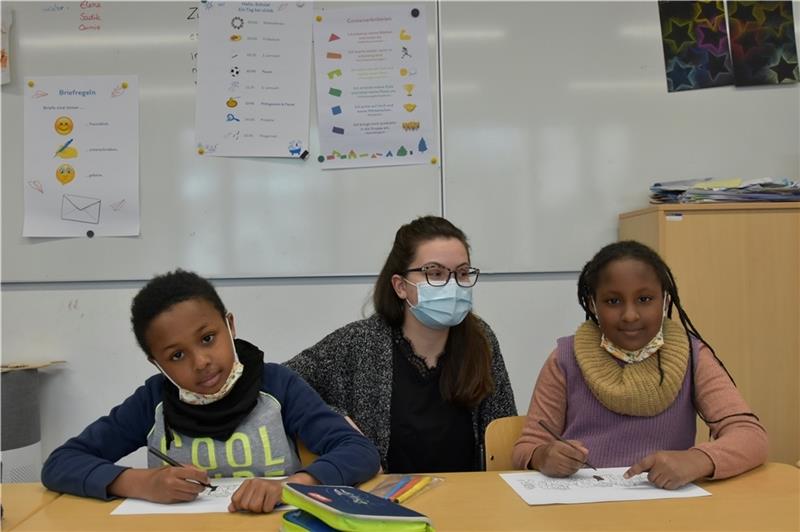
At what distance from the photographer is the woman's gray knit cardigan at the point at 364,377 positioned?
1.85 m

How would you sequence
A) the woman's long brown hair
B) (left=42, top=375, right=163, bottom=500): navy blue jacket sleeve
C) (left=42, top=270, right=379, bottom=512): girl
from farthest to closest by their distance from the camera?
1. the woman's long brown hair
2. (left=42, top=270, right=379, bottom=512): girl
3. (left=42, top=375, right=163, bottom=500): navy blue jacket sleeve

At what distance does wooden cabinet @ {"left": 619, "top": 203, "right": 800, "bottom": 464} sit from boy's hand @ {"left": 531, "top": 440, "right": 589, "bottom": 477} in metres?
1.50

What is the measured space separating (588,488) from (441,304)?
728mm

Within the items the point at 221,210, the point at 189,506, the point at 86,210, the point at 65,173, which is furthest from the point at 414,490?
the point at 65,173

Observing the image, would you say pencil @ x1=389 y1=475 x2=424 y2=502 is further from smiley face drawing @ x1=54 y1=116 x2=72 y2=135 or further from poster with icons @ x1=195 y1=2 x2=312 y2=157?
smiley face drawing @ x1=54 y1=116 x2=72 y2=135

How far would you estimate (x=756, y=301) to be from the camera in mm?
2611

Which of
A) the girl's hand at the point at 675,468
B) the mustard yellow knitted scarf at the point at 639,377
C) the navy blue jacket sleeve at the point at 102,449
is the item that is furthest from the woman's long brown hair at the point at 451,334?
the navy blue jacket sleeve at the point at 102,449

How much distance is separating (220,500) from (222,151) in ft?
6.27

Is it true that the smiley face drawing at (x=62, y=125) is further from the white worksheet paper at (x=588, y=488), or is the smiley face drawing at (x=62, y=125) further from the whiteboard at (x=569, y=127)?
the white worksheet paper at (x=588, y=488)

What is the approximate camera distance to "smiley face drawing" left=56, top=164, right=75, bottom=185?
2.83 metres

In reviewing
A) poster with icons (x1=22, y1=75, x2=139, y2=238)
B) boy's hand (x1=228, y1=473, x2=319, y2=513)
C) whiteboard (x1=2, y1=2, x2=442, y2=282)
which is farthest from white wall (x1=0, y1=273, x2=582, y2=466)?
boy's hand (x1=228, y1=473, x2=319, y2=513)

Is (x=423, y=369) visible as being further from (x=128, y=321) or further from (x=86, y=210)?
(x=86, y=210)

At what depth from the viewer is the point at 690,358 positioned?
156cm

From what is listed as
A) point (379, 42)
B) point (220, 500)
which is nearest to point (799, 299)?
point (379, 42)
